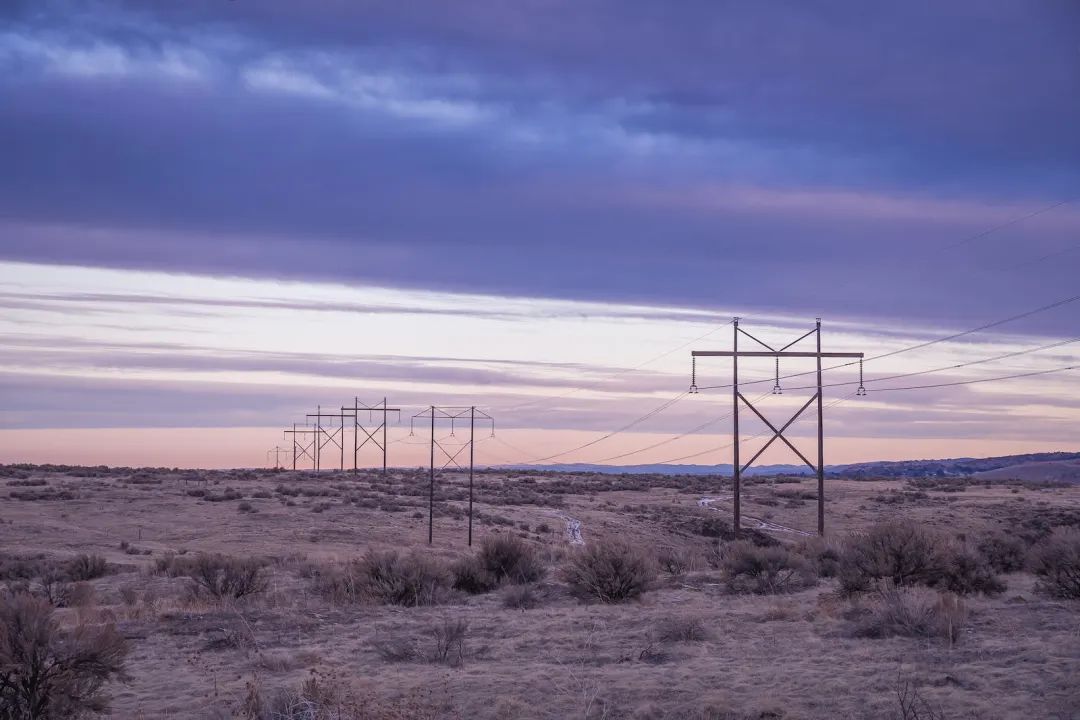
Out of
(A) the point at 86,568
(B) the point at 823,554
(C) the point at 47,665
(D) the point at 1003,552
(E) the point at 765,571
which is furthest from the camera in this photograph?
(A) the point at 86,568

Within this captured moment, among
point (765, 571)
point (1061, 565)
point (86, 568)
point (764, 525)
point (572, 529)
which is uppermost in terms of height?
point (1061, 565)

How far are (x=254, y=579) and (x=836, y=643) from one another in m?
18.1

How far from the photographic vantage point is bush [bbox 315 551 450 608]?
26359 mm

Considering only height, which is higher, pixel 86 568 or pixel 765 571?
pixel 765 571

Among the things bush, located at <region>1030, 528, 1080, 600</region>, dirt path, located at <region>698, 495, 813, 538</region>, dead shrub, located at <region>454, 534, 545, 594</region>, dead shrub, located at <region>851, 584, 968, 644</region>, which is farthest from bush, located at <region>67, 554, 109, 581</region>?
dirt path, located at <region>698, 495, 813, 538</region>

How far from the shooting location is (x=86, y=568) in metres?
35.2

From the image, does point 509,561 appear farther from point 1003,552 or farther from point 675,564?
point 1003,552

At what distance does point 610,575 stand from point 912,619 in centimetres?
937

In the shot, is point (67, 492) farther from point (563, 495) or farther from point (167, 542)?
point (563, 495)

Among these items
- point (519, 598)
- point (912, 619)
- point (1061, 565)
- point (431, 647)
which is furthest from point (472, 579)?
point (1061, 565)

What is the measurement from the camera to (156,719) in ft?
47.4

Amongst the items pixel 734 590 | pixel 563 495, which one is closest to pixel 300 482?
pixel 563 495

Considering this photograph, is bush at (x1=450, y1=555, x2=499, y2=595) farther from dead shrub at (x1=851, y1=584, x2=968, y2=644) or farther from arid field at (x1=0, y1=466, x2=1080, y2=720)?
dead shrub at (x1=851, y1=584, x2=968, y2=644)

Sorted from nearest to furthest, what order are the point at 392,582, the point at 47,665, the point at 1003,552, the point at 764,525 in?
1. the point at 47,665
2. the point at 392,582
3. the point at 1003,552
4. the point at 764,525
